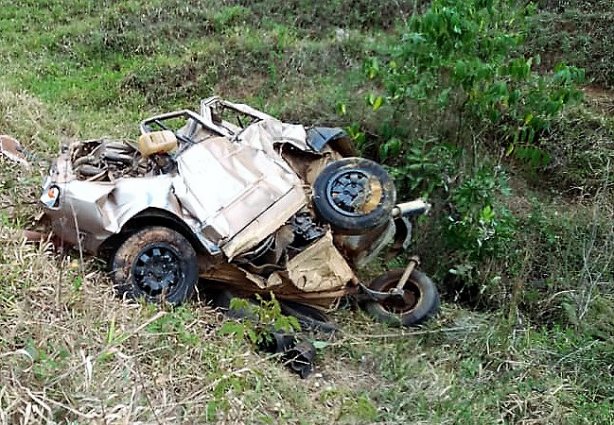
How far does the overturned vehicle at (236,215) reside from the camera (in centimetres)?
540

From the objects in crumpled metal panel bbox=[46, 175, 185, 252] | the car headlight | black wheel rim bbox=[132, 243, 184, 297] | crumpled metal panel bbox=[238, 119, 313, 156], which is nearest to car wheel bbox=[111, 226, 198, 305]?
black wheel rim bbox=[132, 243, 184, 297]

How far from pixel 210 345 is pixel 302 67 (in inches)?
266

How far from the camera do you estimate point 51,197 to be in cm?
538

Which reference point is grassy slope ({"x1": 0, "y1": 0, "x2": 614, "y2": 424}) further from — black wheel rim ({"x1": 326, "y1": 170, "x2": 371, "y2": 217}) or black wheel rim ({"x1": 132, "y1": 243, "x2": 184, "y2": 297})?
black wheel rim ({"x1": 326, "y1": 170, "x2": 371, "y2": 217})

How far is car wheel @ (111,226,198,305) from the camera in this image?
5352 millimetres

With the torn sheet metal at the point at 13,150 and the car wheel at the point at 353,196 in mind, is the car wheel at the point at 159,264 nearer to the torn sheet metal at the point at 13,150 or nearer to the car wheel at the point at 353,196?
the car wheel at the point at 353,196

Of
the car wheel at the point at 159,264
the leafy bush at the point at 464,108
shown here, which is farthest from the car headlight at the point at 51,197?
the leafy bush at the point at 464,108

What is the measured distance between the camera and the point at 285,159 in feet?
21.9

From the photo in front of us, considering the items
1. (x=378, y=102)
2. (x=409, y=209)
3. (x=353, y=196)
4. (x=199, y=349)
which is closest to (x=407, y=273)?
(x=409, y=209)

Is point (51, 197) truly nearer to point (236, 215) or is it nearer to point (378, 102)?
point (236, 215)

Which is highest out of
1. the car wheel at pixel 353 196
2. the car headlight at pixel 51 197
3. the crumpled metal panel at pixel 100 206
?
the car headlight at pixel 51 197

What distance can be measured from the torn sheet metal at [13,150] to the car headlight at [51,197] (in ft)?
4.08

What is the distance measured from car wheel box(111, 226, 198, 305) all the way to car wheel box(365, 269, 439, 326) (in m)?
1.70

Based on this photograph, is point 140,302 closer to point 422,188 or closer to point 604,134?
point 422,188
